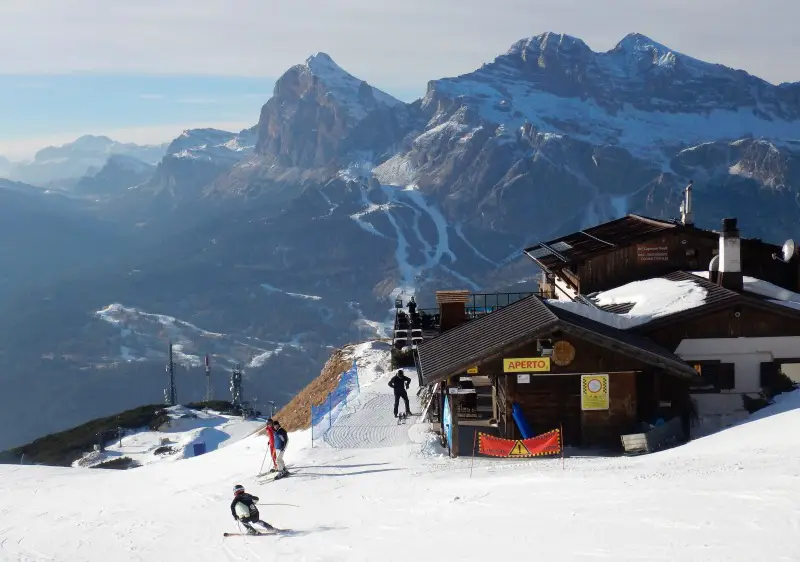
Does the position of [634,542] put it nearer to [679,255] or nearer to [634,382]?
[634,382]

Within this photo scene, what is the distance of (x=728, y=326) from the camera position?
2528 cm

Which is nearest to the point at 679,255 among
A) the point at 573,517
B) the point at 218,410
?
the point at 573,517

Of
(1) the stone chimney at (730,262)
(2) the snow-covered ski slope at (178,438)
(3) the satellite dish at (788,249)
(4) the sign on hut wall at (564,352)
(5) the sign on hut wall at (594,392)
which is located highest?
(3) the satellite dish at (788,249)

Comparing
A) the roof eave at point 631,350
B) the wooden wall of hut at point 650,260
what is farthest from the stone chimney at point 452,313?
the roof eave at point 631,350

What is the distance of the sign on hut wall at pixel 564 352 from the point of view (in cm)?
2283

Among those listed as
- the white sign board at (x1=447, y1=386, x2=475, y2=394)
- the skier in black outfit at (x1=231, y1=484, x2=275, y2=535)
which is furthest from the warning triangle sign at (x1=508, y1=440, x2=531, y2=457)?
the skier in black outfit at (x1=231, y1=484, x2=275, y2=535)

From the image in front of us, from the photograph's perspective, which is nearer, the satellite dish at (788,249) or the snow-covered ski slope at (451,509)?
the snow-covered ski slope at (451,509)

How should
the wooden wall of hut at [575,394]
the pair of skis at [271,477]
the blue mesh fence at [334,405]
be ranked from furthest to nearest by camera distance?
the blue mesh fence at [334,405] → the wooden wall of hut at [575,394] → the pair of skis at [271,477]

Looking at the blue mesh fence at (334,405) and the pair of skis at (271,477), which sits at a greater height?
the blue mesh fence at (334,405)

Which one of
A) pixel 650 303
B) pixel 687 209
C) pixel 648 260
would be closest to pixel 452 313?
pixel 648 260

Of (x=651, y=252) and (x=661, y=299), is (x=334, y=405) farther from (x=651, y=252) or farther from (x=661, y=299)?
Result: (x=651, y=252)

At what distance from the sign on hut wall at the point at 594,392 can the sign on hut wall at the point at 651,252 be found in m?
14.1

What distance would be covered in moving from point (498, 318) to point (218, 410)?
51198mm

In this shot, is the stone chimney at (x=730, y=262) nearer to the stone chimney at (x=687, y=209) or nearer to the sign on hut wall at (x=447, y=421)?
the sign on hut wall at (x=447, y=421)
